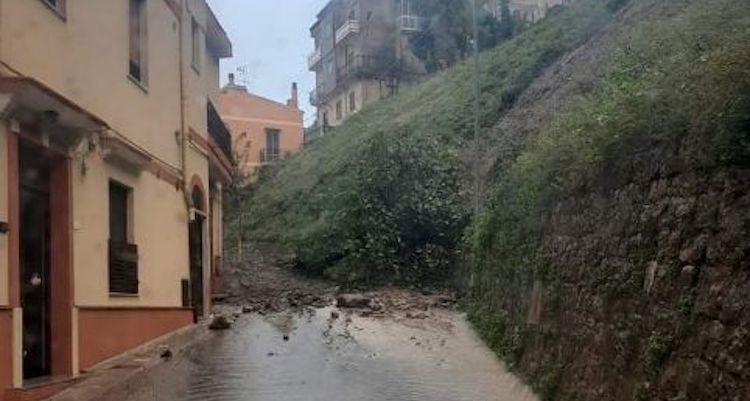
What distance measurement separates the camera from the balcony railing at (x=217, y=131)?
65.1 feet

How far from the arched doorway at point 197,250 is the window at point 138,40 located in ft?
12.5

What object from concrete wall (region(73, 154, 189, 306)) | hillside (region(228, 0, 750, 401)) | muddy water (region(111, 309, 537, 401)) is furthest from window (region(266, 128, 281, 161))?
muddy water (region(111, 309, 537, 401))

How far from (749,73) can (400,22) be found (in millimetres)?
38807

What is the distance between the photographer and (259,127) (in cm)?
4331

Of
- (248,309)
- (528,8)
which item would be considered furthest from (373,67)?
(248,309)

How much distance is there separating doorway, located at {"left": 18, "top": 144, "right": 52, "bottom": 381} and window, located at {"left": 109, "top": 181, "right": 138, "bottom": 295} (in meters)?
1.70

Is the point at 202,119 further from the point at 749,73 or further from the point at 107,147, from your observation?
the point at 749,73

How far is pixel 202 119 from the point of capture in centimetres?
1823

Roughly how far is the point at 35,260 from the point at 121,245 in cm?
240

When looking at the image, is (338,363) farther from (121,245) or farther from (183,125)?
A: (183,125)

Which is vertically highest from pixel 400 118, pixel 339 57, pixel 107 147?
pixel 339 57

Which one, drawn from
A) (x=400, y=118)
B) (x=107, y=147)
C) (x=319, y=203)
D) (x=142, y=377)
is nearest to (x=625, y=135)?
(x=142, y=377)

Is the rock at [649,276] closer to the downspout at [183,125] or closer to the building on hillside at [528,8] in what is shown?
the downspout at [183,125]

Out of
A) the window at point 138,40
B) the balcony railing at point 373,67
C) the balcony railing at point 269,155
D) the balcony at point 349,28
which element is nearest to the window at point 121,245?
the window at point 138,40
